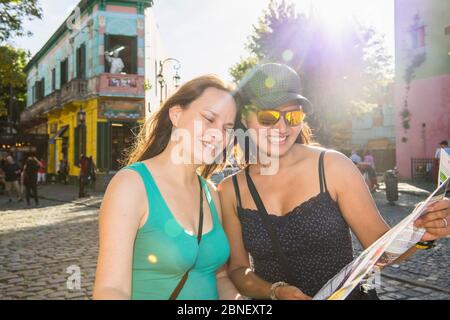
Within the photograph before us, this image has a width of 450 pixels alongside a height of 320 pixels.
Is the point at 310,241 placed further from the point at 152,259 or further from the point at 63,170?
the point at 63,170

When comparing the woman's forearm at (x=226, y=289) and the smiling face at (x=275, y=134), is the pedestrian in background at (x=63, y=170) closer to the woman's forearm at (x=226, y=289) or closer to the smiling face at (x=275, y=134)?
the smiling face at (x=275, y=134)

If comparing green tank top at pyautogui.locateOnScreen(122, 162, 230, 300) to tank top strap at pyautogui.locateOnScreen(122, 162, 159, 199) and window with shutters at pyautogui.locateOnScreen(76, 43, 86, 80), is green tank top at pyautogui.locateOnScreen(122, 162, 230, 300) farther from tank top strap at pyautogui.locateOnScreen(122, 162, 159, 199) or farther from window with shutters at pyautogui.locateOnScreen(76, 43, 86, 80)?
window with shutters at pyautogui.locateOnScreen(76, 43, 86, 80)

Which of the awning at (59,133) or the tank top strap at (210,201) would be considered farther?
the awning at (59,133)

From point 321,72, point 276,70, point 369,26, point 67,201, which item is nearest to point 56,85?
point 67,201

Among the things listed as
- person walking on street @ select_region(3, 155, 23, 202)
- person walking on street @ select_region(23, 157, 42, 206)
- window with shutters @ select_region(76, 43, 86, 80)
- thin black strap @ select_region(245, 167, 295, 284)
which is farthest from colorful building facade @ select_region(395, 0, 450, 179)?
thin black strap @ select_region(245, 167, 295, 284)

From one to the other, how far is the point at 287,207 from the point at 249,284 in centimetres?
45

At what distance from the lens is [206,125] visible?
214 cm

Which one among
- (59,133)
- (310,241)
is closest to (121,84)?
(59,133)

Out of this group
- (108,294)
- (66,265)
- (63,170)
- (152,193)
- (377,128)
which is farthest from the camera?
(377,128)

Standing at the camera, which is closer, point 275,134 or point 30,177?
point 275,134

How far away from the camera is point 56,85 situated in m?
30.8

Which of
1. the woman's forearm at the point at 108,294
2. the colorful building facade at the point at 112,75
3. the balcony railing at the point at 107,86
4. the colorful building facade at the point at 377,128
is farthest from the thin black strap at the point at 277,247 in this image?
the colorful building facade at the point at 377,128

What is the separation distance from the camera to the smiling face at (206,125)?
213cm
